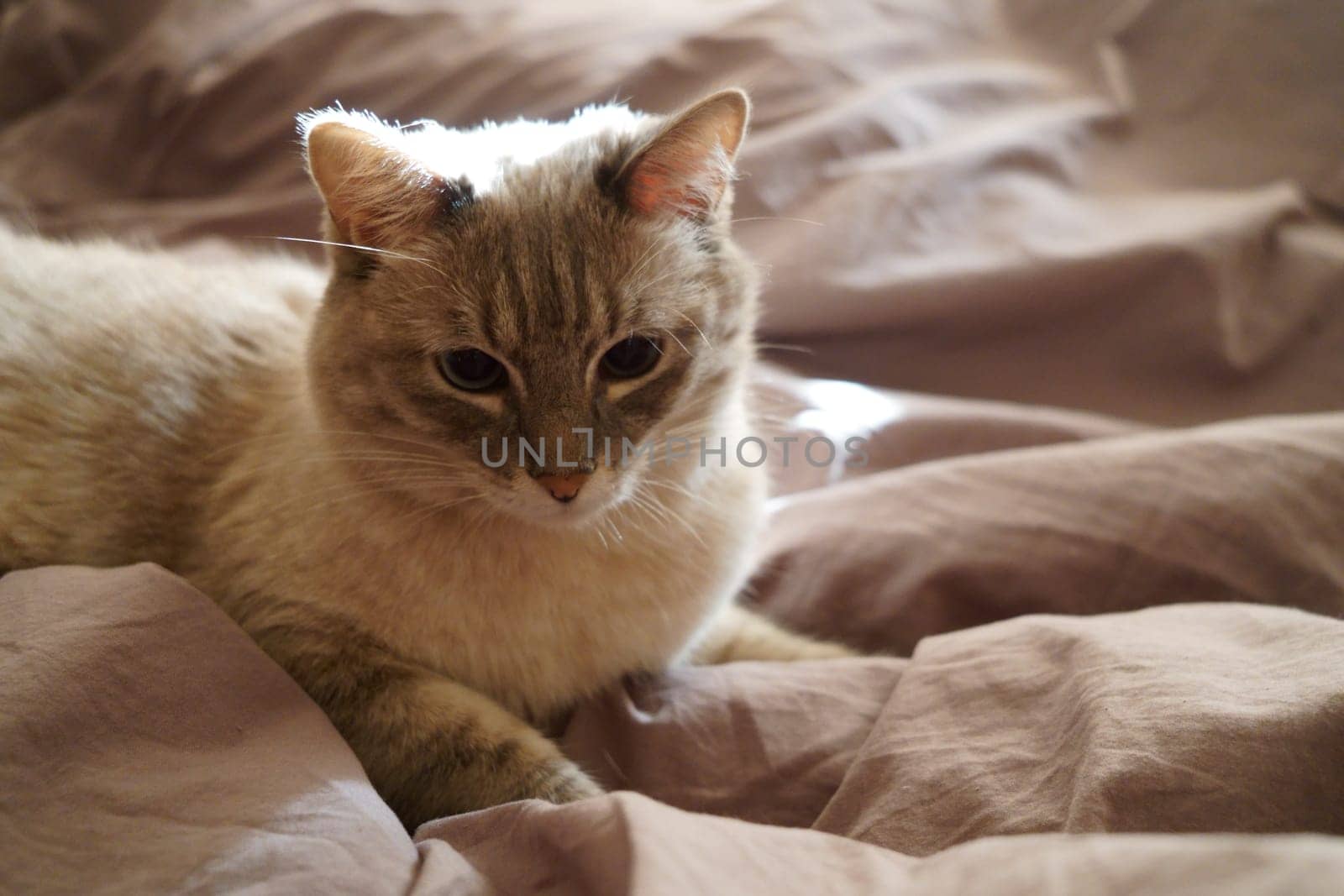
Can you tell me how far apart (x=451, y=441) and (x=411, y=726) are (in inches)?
16.1

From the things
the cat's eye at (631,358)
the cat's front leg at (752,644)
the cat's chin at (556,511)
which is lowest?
the cat's front leg at (752,644)

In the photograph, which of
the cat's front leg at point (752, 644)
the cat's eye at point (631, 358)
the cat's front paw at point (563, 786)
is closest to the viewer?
the cat's front paw at point (563, 786)

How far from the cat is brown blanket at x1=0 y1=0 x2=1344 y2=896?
0.15 meters

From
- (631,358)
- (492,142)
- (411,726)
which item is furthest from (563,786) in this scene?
(492,142)

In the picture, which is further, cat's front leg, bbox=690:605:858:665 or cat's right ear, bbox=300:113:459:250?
cat's front leg, bbox=690:605:858:665

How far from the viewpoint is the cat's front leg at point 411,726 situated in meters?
1.25

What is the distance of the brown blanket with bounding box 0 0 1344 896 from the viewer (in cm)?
97

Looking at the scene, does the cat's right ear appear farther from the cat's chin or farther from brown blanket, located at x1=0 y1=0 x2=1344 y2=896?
brown blanket, located at x1=0 y1=0 x2=1344 y2=896

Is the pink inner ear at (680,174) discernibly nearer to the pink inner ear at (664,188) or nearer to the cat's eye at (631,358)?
the pink inner ear at (664,188)

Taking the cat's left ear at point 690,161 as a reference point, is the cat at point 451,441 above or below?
below

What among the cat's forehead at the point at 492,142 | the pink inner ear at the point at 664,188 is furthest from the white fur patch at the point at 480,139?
the pink inner ear at the point at 664,188

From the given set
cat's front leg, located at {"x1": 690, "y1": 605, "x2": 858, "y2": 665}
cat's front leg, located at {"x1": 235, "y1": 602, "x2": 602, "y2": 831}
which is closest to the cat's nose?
cat's front leg, located at {"x1": 235, "y1": 602, "x2": 602, "y2": 831}

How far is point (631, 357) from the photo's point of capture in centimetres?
135

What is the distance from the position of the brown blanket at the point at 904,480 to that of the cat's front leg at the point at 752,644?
8cm
